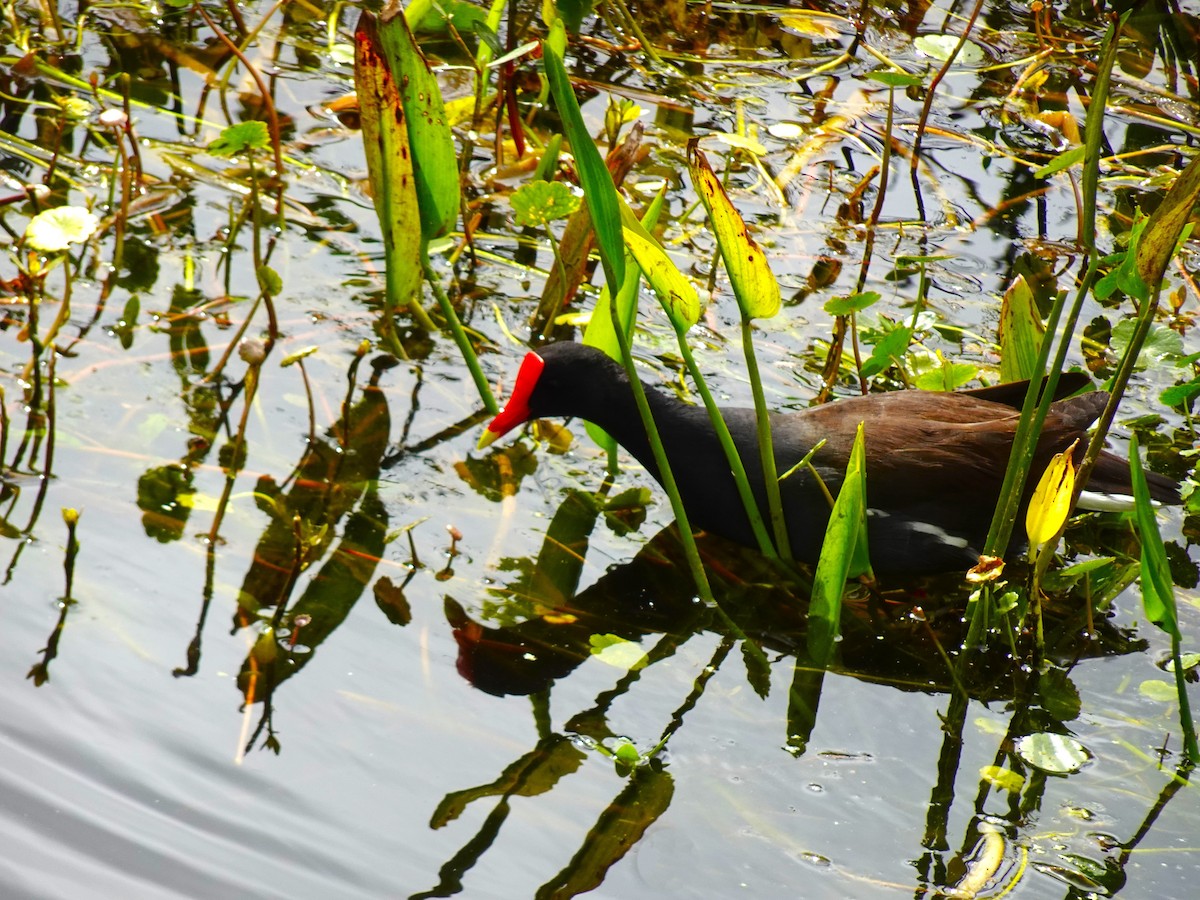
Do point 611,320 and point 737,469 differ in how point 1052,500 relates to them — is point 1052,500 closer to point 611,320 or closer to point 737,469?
point 737,469

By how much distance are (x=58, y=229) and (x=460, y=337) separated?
0.76m

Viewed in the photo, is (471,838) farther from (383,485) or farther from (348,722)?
(383,485)

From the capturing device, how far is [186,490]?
2.40m

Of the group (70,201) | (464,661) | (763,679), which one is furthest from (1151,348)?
(70,201)

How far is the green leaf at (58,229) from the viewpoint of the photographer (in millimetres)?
2197

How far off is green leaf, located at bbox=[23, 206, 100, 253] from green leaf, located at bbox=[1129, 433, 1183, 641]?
1.76m

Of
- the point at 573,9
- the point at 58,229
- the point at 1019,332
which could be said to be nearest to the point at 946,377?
the point at 1019,332

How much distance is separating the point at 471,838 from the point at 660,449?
2.47 ft

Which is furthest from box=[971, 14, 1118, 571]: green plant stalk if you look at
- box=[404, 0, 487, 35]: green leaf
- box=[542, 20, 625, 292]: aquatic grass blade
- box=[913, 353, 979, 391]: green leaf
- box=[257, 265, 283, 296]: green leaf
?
box=[404, 0, 487, 35]: green leaf

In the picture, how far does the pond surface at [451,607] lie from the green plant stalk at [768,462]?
120 millimetres

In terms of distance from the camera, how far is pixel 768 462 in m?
2.34

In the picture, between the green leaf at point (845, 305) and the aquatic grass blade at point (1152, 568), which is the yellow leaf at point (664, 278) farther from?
the aquatic grass blade at point (1152, 568)

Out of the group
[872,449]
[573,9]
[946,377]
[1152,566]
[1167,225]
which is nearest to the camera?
[1167,225]

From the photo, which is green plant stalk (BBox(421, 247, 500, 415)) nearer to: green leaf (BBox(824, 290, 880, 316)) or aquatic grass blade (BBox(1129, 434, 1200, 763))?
green leaf (BBox(824, 290, 880, 316))
